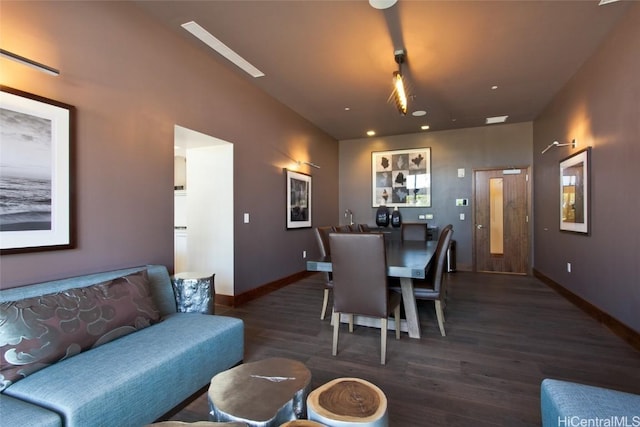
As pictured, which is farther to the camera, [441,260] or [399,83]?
[399,83]

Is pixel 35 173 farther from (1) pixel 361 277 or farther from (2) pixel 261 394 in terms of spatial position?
(1) pixel 361 277

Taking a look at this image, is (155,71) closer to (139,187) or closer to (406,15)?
(139,187)

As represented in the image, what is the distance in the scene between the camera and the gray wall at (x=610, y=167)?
2.55m

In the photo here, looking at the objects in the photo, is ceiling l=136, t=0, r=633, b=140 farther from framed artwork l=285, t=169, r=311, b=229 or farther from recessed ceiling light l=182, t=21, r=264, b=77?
framed artwork l=285, t=169, r=311, b=229

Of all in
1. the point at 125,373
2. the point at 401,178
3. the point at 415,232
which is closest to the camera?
the point at 125,373

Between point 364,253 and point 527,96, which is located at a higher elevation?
point 527,96

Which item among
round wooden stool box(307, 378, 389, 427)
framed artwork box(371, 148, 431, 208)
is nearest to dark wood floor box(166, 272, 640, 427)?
round wooden stool box(307, 378, 389, 427)

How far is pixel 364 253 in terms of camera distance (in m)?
2.36

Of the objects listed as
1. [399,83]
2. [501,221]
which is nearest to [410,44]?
[399,83]

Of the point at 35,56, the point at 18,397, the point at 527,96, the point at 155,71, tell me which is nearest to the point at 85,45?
the point at 35,56

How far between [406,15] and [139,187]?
2660 millimetres

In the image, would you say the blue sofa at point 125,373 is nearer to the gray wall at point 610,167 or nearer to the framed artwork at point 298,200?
the framed artwork at point 298,200

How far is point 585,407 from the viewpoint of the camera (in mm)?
1113

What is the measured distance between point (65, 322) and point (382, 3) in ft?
9.69
